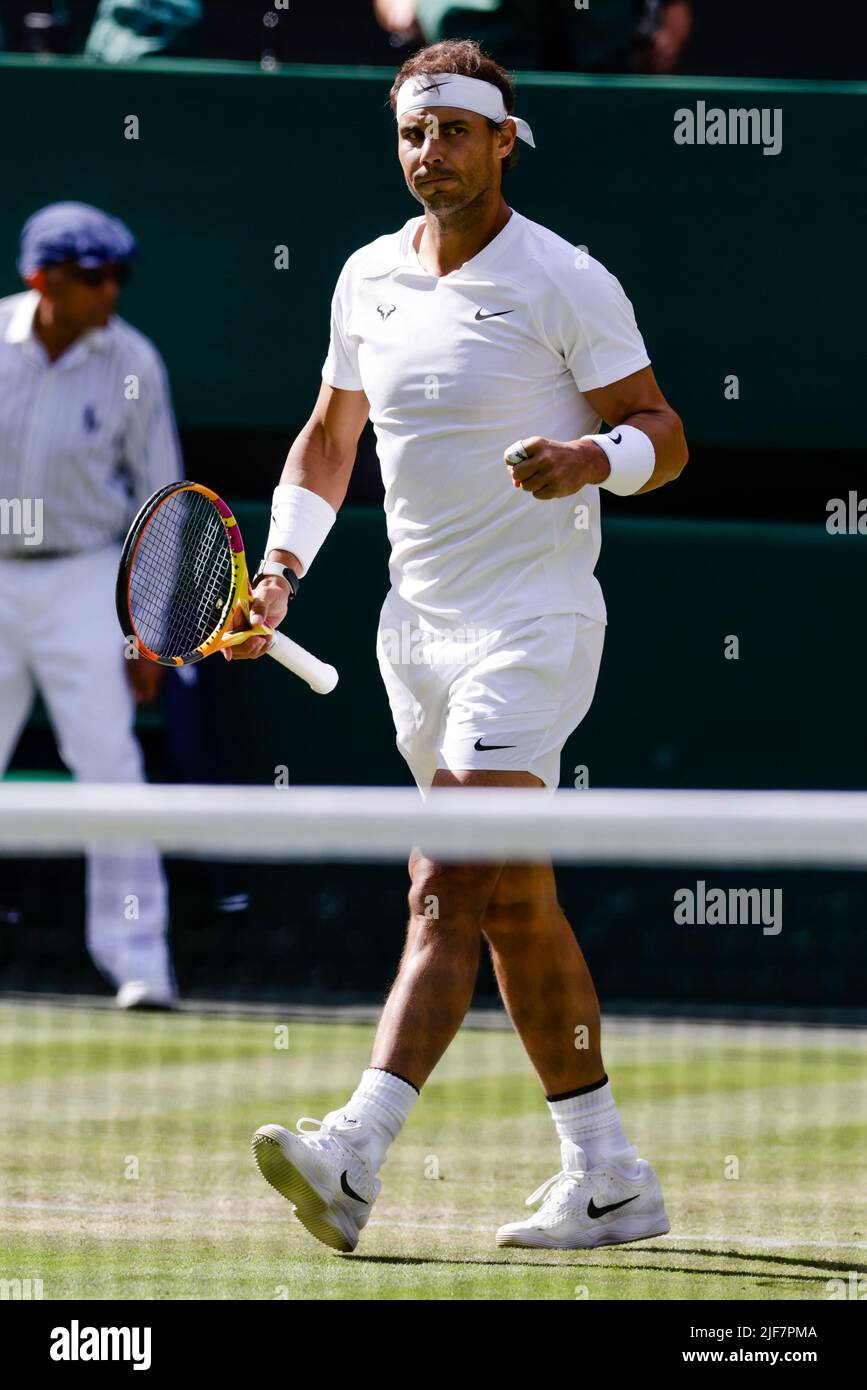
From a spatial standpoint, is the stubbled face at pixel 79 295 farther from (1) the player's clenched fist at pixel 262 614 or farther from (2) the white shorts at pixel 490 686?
(2) the white shorts at pixel 490 686

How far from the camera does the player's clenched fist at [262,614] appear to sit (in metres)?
4.01

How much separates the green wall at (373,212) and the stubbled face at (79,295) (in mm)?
762

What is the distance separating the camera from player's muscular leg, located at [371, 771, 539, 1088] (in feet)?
12.1

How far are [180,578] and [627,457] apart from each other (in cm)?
85

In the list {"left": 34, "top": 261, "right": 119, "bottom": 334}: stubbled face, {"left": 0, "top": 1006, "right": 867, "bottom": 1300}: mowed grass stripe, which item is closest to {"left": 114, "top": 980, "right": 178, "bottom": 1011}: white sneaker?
{"left": 0, "top": 1006, "right": 867, "bottom": 1300}: mowed grass stripe

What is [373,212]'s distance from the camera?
25.6ft

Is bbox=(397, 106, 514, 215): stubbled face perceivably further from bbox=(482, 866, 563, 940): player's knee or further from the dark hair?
bbox=(482, 866, 563, 940): player's knee

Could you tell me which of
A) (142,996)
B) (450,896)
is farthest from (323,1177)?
(142,996)
